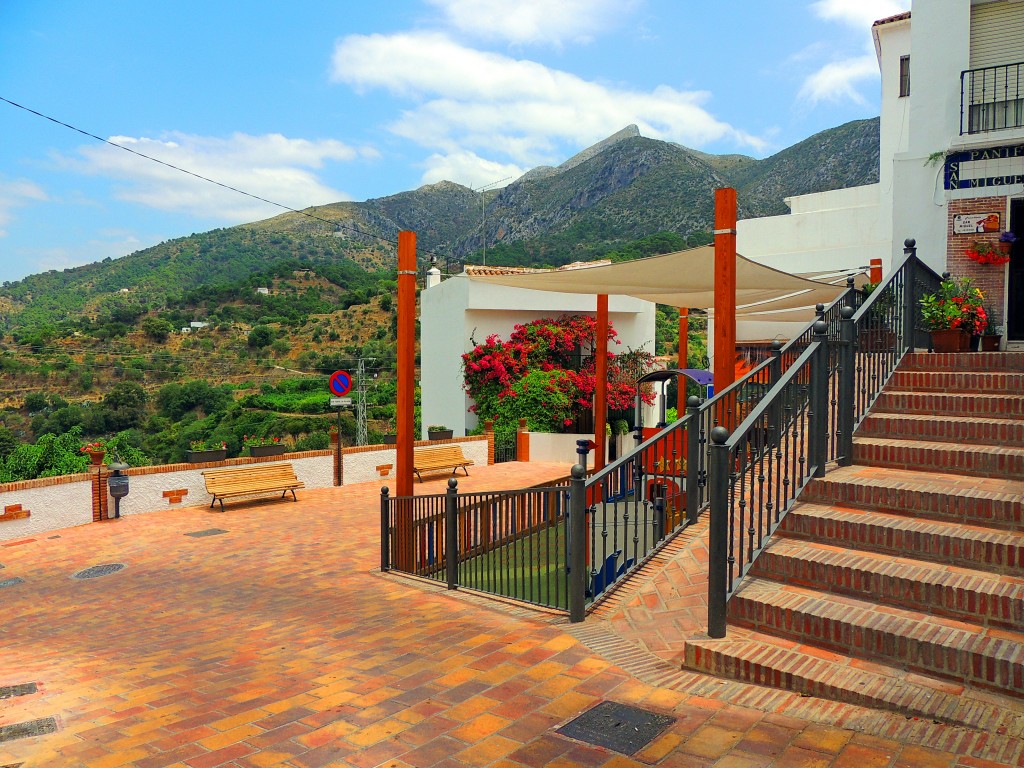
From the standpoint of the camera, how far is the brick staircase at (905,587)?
3078 millimetres

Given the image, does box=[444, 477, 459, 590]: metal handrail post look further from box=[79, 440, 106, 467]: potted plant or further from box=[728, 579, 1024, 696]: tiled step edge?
box=[79, 440, 106, 467]: potted plant

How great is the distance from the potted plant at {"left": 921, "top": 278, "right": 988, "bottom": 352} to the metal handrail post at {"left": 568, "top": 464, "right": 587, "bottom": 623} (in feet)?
13.3

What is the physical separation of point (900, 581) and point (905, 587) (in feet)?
0.12

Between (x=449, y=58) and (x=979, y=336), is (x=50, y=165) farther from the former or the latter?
(x=979, y=336)

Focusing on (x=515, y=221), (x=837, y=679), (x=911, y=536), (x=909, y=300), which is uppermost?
(x=515, y=221)

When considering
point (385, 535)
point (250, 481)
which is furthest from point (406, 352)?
point (250, 481)

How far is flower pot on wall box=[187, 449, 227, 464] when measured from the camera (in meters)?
12.2

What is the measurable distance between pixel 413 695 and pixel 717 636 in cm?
164

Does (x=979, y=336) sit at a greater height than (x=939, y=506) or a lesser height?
greater

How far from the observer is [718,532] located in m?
3.65

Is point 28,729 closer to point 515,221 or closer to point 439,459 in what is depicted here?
point 439,459

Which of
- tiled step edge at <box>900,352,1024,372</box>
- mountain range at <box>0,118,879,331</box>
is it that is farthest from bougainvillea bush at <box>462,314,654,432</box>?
mountain range at <box>0,118,879,331</box>

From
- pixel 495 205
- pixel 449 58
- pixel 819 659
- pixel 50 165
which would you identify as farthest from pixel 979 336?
pixel 495 205

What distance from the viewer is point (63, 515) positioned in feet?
34.3
